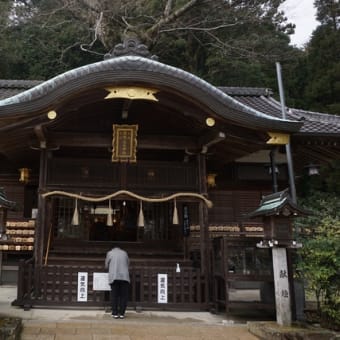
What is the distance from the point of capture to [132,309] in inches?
310

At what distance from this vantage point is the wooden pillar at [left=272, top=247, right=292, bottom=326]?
6383 mm

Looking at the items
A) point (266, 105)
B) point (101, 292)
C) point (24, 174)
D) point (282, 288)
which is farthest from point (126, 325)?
point (266, 105)

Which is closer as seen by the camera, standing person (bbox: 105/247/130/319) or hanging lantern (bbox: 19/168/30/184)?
standing person (bbox: 105/247/130/319)

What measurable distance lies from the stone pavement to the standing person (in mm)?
203

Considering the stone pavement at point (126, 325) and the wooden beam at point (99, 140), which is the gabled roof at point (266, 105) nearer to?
the wooden beam at point (99, 140)

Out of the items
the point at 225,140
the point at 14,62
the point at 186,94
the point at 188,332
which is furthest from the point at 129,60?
the point at 14,62

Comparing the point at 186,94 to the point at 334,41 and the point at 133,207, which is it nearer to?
the point at 133,207

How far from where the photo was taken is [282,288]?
6.54 meters

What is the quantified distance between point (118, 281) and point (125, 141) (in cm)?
304

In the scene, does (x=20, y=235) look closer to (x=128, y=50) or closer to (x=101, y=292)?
(x=101, y=292)

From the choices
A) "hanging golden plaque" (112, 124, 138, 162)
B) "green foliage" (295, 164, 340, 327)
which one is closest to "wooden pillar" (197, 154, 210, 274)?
"hanging golden plaque" (112, 124, 138, 162)

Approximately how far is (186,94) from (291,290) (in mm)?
4341

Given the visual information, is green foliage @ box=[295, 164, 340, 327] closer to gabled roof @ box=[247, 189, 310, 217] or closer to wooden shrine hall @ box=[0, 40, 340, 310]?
gabled roof @ box=[247, 189, 310, 217]

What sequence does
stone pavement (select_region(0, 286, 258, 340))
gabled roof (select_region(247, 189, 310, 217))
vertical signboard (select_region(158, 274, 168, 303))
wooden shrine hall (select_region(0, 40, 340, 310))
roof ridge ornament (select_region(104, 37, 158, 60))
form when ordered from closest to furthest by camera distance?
1. stone pavement (select_region(0, 286, 258, 340))
2. gabled roof (select_region(247, 189, 310, 217))
3. wooden shrine hall (select_region(0, 40, 340, 310))
4. vertical signboard (select_region(158, 274, 168, 303))
5. roof ridge ornament (select_region(104, 37, 158, 60))
